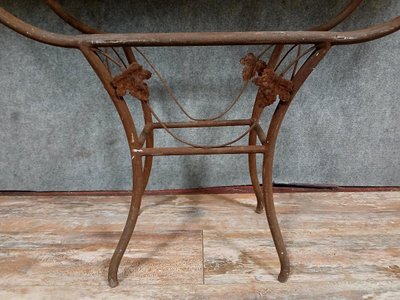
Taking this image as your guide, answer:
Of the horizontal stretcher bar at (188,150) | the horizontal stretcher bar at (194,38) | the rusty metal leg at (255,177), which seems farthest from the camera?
the rusty metal leg at (255,177)

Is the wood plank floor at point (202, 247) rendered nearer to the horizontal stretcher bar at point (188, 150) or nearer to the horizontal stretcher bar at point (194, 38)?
the horizontal stretcher bar at point (188, 150)

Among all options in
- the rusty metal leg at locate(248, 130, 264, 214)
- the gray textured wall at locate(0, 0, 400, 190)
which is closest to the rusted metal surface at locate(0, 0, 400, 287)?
the rusty metal leg at locate(248, 130, 264, 214)

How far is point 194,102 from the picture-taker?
4.60 ft

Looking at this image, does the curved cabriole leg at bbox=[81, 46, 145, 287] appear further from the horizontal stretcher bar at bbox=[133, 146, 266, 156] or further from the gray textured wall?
the gray textured wall

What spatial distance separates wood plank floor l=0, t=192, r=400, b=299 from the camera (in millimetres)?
915

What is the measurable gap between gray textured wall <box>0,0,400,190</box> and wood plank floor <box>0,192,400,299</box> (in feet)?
0.32

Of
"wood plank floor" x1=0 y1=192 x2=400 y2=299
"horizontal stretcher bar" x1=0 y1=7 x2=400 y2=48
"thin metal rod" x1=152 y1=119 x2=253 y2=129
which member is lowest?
"wood plank floor" x1=0 y1=192 x2=400 y2=299

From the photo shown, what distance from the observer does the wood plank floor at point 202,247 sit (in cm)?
92

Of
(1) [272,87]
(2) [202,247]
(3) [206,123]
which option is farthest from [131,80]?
(2) [202,247]

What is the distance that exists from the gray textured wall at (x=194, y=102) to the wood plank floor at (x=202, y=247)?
0.10m

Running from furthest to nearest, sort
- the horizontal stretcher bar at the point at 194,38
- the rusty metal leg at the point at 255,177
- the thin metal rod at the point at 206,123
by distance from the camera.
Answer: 1. the rusty metal leg at the point at 255,177
2. the thin metal rod at the point at 206,123
3. the horizontal stretcher bar at the point at 194,38

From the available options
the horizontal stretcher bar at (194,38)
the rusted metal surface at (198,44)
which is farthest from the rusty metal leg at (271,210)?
the horizontal stretcher bar at (194,38)

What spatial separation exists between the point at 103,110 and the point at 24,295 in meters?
0.68

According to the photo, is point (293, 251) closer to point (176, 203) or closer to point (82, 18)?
point (176, 203)
